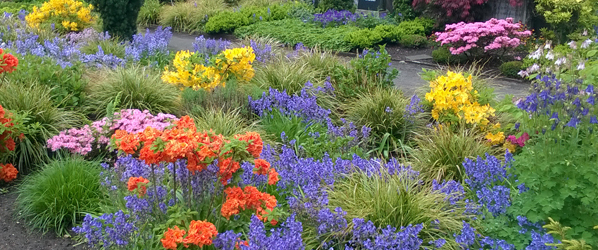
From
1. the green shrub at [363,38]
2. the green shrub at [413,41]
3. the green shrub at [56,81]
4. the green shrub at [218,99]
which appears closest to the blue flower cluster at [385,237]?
the green shrub at [218,99]

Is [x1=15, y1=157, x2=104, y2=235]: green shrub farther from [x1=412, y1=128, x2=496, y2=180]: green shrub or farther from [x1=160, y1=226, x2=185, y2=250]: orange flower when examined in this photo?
[x1=412, y1=128, x2=496, y2=180]: green shrub

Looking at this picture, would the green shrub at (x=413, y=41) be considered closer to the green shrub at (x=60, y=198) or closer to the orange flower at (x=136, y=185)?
the green shrub at (x=60, y=198)

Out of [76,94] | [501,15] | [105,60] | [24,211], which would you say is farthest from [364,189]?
[501,15]

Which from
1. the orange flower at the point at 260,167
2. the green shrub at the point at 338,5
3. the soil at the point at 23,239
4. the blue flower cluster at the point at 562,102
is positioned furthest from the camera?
the green shrub at the point at 338,5

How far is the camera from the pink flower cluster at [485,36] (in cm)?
956

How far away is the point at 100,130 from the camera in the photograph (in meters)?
5.08

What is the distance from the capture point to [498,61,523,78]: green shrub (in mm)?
9344

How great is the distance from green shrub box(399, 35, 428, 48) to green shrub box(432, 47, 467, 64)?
1.29 meters

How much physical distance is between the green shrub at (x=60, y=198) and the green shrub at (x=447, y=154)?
273 cm

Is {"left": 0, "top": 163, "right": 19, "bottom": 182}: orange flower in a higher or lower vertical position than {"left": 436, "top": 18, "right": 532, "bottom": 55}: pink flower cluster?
lower

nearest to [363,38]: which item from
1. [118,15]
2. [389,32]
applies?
[389,32]

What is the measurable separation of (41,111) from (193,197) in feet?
8.55

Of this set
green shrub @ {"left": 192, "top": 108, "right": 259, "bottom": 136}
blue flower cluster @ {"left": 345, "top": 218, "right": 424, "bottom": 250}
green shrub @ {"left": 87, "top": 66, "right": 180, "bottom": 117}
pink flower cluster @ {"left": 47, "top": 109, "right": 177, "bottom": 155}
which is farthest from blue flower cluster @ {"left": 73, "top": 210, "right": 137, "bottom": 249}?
green shrub @ {"left": 87, "top": 66, "right": 180, "bottom": 117}

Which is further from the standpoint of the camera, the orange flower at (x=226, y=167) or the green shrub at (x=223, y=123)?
the green shrub at (x=223, y=123)
